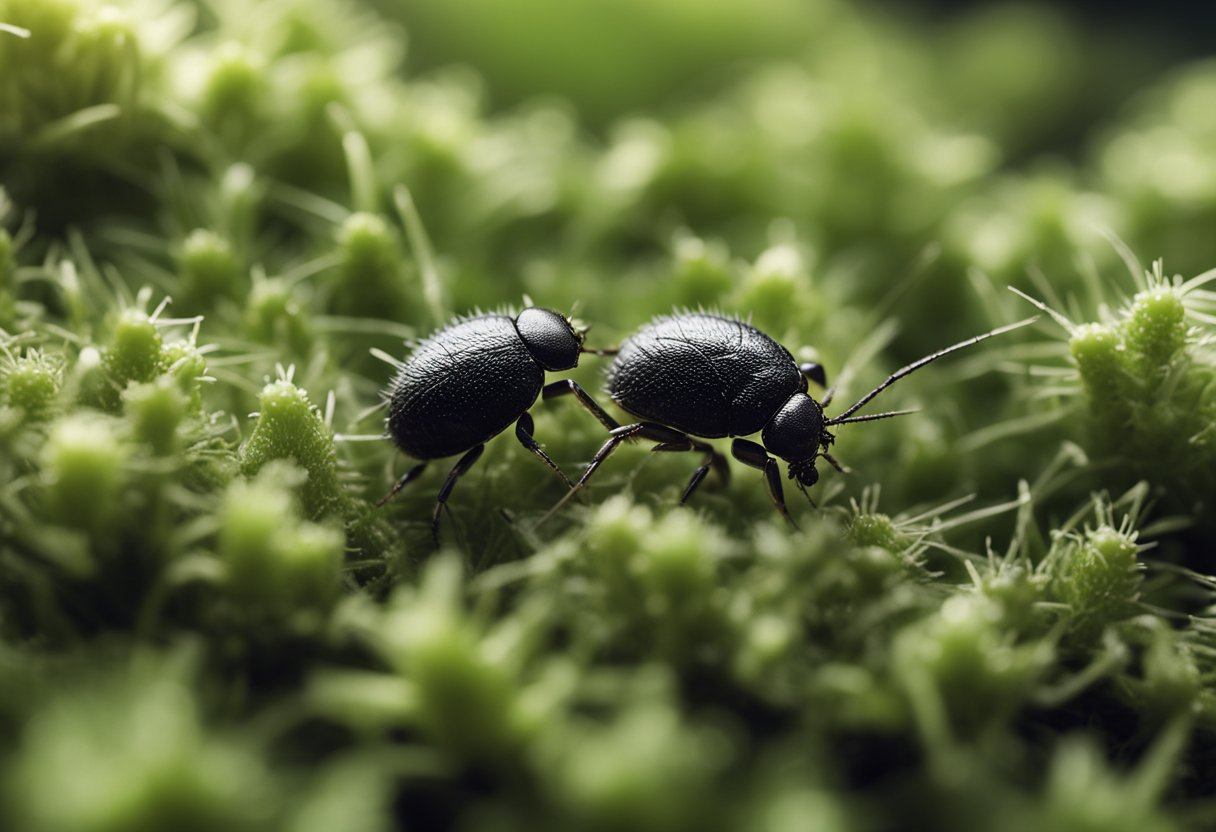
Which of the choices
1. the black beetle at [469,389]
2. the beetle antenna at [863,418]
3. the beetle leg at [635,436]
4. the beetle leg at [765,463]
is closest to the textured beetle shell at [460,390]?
the black beetle at [469,389]

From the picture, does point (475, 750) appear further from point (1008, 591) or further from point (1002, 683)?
point (1008, 591)

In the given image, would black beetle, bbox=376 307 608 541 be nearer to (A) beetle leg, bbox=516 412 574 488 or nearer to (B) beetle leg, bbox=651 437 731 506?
(A) beetle leg, bbox=516 412 574 488

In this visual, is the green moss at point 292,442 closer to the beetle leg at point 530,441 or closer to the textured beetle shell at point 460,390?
the textured beetle shell at point 460,390

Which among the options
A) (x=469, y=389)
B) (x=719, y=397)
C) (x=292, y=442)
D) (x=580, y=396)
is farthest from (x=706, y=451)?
(x=292, y=442)

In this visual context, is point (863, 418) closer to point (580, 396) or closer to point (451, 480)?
point (580, 396)

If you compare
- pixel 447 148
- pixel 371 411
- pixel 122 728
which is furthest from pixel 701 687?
pixel 447 148
